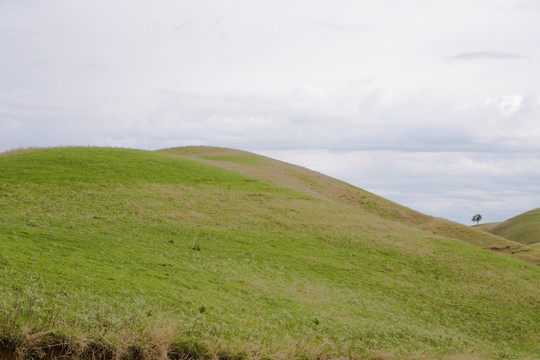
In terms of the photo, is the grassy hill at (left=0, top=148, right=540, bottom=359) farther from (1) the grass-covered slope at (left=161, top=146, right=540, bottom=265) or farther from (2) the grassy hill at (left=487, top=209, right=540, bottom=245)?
(2) the grassy hill at (left=487, top=209, right=540, bottom=245)

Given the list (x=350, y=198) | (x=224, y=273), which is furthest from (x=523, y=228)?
(x=224, y=273)

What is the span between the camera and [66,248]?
862 inches

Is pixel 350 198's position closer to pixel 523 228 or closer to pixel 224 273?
pixel 224 273

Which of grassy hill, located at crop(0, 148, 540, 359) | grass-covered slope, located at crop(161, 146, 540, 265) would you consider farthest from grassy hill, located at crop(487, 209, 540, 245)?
grassy hill, located at crop(0, 148, 540, 359)

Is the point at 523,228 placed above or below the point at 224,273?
above

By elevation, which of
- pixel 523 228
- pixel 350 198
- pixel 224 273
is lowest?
pixel 224 273

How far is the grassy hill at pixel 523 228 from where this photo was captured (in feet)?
280

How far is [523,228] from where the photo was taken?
91.8 m

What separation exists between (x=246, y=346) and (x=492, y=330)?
18526mm

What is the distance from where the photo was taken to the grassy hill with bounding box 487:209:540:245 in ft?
280

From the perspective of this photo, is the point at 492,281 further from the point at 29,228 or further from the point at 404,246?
the point at 29,228

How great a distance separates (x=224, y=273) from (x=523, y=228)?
8673 centimetres

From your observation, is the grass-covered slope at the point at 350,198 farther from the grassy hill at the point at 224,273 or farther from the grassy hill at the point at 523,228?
the grassy hill at the point at 523,228

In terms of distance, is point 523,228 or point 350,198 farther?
point 523,228
